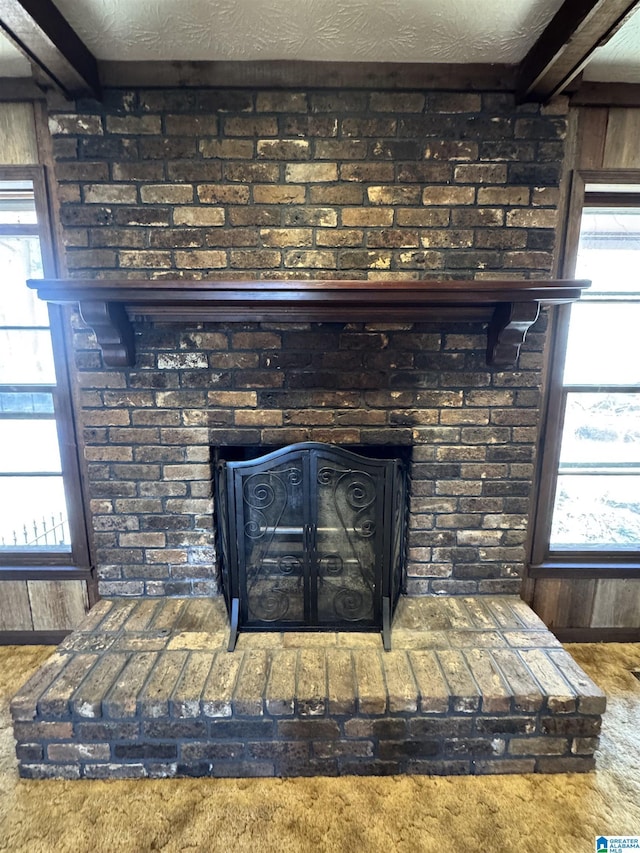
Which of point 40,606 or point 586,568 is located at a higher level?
point 586,568

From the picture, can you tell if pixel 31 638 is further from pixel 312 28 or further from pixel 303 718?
pixel 312 28

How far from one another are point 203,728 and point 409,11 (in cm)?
230

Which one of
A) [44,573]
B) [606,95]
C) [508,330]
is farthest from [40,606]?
[606,95]

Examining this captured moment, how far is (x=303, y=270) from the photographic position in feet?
5.18

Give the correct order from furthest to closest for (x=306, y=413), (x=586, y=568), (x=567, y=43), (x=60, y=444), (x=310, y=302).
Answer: (x=586, y=568)
(x=60, y=444)
(x=306, y=413)
(x=310, y=302)
(x=567, y=43)

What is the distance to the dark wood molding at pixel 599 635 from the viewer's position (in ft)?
6.45

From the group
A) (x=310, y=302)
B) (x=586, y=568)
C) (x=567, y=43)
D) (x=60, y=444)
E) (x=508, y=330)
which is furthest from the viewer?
(x=586, y=568)

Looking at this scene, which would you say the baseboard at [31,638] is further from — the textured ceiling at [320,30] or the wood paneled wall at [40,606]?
the textured ceiling at [320,30]

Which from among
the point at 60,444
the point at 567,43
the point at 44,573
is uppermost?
the point at 567,43

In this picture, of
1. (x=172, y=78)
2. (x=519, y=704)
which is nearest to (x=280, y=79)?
(x=172, y=78)

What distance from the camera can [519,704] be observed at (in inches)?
53.4

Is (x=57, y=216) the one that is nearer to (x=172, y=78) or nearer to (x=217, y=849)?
(x=172, y=78)

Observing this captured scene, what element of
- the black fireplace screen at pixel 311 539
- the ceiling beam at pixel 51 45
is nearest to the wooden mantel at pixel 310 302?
the black fireplace screen at pixel 311 539

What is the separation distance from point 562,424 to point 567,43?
1305 mm
